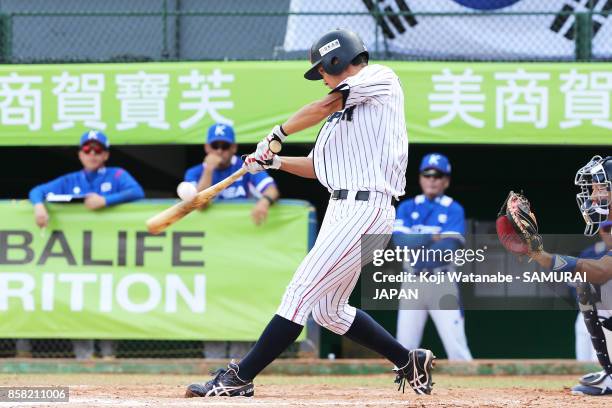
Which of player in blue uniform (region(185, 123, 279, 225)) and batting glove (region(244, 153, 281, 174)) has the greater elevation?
player in blue uniform (region(185, 123, 279, 225))

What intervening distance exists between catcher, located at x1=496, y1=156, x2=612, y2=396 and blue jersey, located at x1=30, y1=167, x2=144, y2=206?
368cm

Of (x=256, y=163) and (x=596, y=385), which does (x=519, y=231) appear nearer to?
(x=596, y=385)

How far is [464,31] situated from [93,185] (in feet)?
12.1

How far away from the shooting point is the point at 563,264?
16.8 feet

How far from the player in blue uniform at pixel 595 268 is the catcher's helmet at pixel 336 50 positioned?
131cm

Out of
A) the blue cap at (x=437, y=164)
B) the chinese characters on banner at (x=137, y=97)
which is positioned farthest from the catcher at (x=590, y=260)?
the chinese characters on banner at (x=137, y=97)

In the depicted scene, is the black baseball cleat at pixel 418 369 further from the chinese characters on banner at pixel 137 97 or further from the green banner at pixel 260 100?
the chinese characters on banner at pixel 137 97

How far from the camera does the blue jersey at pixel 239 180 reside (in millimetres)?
7832

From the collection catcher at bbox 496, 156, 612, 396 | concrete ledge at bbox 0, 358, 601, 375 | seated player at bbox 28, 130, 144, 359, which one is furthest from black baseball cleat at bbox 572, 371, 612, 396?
seated player at bbox 28, 130, 144, 359

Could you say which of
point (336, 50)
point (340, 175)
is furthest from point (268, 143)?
point (336, 50)

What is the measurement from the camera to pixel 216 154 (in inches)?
308

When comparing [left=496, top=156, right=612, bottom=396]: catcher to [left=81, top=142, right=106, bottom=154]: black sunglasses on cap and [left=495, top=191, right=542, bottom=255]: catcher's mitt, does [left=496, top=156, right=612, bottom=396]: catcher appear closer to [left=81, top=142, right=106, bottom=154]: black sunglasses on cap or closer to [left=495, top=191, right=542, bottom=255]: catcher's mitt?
[left=495, top=191, right=542, bottom=255]: catcher's mitt

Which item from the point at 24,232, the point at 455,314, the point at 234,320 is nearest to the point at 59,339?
the point at 24,232

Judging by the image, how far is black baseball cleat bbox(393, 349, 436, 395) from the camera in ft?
16.8
